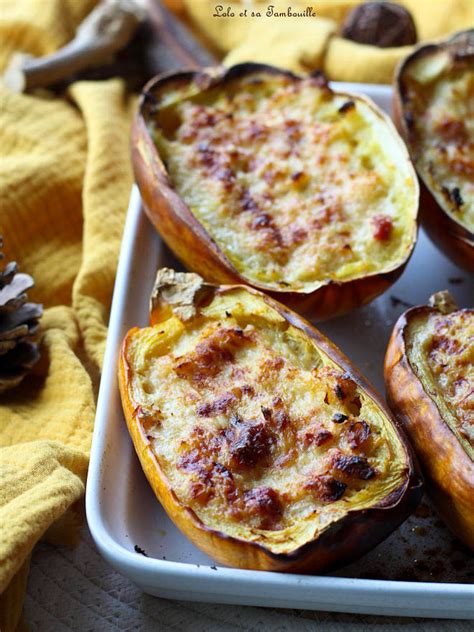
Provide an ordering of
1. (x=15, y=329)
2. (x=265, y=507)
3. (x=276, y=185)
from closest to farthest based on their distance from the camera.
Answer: (x=265, y=507) → (x=15, y=329) → (x=276, y=185)

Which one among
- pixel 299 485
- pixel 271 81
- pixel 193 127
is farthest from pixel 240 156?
pixel 299 485

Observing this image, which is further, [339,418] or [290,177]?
[290,177]

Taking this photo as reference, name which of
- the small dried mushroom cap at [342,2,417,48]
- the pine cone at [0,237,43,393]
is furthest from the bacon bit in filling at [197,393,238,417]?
the small dried mushroom cap at [342,2,417,48]

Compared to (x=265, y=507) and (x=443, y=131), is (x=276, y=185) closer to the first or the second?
(x=443, y=131)

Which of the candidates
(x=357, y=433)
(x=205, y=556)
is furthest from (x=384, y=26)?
(x=205, y=556)

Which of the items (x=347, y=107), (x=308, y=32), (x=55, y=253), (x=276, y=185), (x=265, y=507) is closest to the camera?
(x=265, y=507)

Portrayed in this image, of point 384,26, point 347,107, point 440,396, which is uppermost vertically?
point 347,107

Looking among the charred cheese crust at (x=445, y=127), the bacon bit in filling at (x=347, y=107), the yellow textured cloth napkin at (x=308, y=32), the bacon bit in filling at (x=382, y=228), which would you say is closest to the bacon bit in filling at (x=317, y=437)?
the bacon bit in filling at (x=382, y=228)

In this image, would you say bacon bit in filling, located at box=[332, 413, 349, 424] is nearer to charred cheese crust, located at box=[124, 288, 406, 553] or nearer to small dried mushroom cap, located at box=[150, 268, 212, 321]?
charred cheese crust, located at box=[124, 288, 406, 553]
